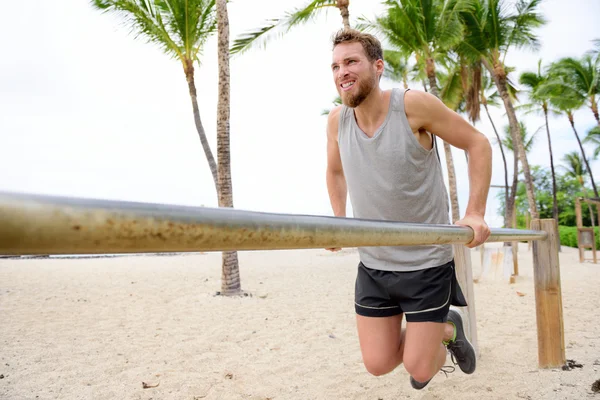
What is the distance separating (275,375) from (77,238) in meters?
3.69

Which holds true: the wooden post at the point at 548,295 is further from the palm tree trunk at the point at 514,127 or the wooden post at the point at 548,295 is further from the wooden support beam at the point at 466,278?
the palm tree trunk at the point at 514,127

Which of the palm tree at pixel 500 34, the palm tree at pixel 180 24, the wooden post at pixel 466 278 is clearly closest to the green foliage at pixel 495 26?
the palm tree at pixel 500 34

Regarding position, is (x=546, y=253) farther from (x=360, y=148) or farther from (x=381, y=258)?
(x=360, y=148)

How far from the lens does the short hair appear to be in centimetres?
238

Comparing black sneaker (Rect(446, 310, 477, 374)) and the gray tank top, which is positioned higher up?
the gray tank top

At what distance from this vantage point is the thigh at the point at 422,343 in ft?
7.79

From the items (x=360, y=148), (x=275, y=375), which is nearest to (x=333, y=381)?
(x=275, y=375)

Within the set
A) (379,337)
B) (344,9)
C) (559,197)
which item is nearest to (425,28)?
(344,9)

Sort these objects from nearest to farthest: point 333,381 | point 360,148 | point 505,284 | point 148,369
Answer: point 360,148 < point 333,381 < point 148,369 < point 505,284

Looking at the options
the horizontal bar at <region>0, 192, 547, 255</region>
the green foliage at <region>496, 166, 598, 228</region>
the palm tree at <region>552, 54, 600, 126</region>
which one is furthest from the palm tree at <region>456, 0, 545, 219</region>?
the green foliage at <region>496, 166, 598, 228</region>

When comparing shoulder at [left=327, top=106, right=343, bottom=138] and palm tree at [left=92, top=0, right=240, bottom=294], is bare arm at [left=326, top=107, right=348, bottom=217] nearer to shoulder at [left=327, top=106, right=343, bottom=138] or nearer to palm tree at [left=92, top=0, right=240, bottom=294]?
shoulder at [left=327, top=106, right=343, bottom=138]

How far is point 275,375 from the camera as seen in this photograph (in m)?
3.98

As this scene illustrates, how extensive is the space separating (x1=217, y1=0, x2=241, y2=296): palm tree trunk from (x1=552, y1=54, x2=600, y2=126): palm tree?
21645 millimetres

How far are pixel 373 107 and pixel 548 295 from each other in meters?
2.13
